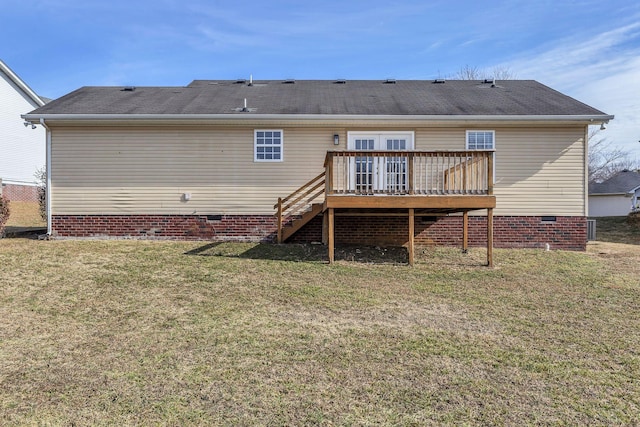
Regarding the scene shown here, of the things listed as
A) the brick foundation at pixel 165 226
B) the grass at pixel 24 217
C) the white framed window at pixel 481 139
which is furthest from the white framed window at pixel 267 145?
the grass at pixel 24 217

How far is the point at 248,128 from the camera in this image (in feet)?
34.6

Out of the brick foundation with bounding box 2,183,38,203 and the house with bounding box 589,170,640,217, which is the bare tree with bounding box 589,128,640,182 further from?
the brick foundation with bounding box 2,183,38,203

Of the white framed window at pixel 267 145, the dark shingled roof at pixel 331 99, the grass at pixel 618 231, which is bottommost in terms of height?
the grass at pixel 618 231

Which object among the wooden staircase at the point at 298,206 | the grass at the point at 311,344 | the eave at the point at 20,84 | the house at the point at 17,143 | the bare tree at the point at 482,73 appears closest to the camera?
the grass at the point at 311,344

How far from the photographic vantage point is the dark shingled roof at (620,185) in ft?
85.1

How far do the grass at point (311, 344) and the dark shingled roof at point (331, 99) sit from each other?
4.31 meters

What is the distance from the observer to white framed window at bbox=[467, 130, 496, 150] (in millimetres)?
10508

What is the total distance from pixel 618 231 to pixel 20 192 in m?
30.4

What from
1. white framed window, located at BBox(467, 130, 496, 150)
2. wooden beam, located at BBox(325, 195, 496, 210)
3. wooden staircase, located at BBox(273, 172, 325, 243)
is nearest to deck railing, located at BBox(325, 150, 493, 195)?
wooden beam, located at BBox(325, 195, 496, 210)

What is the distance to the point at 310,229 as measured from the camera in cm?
1067

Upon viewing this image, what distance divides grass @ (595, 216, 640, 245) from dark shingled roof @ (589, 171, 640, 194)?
718 cm

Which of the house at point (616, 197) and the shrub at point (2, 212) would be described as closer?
the shrub at point (2, 212)

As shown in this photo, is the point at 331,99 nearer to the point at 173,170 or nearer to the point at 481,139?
the point at 481,139

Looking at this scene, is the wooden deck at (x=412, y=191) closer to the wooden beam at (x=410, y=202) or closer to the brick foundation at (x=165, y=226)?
the wooden beam at (x=410, y=202)
